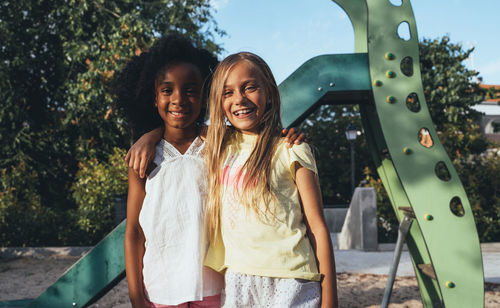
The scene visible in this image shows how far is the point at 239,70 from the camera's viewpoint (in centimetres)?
148

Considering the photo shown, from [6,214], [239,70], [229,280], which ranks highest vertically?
[239,70]

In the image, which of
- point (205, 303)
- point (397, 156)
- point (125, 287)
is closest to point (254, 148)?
point (205, 303)

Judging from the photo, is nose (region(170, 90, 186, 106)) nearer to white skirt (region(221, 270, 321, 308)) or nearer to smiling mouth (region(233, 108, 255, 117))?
smiling mouth (region(233, 108, 255, 117))

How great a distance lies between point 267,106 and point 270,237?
509mm

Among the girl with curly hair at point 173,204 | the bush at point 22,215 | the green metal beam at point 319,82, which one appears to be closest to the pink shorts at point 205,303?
the girl with curly hair at point 173,204

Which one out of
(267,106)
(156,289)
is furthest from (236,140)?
(156,289)

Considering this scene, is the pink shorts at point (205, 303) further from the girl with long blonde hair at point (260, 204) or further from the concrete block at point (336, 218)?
the concrete block at point (336, 218)

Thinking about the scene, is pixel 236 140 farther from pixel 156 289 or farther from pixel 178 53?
pixel 156 289

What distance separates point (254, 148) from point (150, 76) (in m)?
0.66

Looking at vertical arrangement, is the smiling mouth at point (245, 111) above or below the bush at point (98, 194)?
above

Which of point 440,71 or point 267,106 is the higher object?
point 440,71

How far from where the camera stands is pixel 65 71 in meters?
9.37

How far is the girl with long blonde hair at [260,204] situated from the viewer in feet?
4.41

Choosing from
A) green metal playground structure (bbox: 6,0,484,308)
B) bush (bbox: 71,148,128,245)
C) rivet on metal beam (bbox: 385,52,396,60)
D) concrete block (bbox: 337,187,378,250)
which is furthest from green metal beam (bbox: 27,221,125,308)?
concrete block (bbox: 337,187,378,250)
